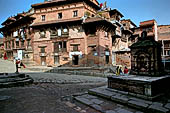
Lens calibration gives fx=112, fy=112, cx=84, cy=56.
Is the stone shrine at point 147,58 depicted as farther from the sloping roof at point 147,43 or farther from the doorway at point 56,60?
the doorway at point 56,60

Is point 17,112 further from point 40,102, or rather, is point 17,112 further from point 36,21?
point 36,21

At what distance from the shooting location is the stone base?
189 inches

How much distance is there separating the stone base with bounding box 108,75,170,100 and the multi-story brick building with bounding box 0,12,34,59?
23.9 metres

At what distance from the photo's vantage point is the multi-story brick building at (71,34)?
20500mm

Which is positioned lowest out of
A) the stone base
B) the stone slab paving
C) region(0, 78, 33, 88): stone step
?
the stone slab paving

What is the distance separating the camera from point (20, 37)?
27.6m

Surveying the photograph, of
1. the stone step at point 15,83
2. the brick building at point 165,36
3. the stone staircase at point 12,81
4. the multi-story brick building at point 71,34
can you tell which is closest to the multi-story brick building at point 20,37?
the multi-story brick building at point 71,34

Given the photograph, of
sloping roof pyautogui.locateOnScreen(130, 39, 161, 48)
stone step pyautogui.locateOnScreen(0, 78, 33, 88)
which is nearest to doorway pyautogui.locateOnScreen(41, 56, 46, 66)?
stone step pyautogui.locateOnScreen(0, 78, 33, 88)

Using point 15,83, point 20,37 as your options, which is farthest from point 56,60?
point 15,83

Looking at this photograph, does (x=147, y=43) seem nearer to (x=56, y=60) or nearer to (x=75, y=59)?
(x=75, y=59)

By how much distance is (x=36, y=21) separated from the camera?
24312mm

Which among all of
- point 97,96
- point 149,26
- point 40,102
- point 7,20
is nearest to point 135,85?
point 97,96

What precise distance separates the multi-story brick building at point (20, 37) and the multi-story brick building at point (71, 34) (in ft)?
7.21

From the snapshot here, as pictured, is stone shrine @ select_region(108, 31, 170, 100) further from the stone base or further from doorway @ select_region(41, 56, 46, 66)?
doorway @ select_region(41, 56, 46, 66)
